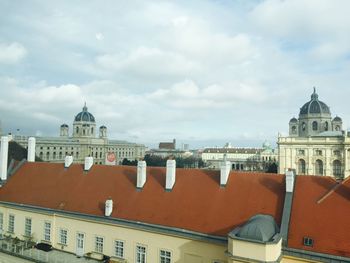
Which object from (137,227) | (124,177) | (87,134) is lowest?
(137,227)

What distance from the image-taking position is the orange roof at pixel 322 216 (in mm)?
Answer: 17344

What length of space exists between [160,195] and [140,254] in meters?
3.94

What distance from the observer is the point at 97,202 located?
25500mm

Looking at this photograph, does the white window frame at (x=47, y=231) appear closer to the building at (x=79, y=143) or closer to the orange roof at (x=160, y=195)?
the orange roof at (x=160, y=195)

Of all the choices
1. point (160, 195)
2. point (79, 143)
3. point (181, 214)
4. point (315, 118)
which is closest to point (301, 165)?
point (315, 118)

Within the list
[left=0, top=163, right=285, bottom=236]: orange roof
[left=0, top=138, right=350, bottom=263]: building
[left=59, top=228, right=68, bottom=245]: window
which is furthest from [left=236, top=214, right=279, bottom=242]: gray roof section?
[left=59, top=228, right=68, bottom=245]: window

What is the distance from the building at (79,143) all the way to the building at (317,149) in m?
65.0

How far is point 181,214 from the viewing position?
22.0 m

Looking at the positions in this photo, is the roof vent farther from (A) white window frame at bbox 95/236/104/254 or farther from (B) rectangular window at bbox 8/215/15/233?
(B) rectangular window at bbox 8/215/15/233

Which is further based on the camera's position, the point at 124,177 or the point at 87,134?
the point at 87,134

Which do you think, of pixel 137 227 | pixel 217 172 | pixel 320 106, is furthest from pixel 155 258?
pixel 320 106

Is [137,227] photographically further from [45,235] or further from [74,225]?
[45,235]

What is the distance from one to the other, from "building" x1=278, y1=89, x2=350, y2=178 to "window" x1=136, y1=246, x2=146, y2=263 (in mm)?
72364

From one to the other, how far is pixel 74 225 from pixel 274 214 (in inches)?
535
